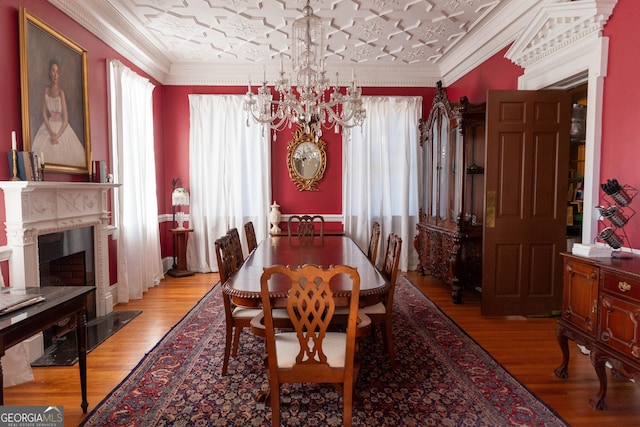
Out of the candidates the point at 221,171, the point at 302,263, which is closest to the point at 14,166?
the point at 302,263

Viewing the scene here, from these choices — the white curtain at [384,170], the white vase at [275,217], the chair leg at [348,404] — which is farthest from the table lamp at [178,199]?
the chair leg at [348,404]

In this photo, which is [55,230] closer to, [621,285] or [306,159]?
[306,159]

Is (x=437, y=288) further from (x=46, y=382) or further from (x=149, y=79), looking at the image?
(x=149, y=79)

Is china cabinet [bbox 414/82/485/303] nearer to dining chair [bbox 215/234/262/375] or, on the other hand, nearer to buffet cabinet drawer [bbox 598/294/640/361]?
buffet cabinet drawer [bbox 598/294/640/361]

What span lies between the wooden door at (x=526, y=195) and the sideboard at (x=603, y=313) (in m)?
1.14

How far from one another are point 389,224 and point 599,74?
3.68 meters

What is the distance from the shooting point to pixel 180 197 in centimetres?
587

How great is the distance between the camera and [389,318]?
2.89 metres

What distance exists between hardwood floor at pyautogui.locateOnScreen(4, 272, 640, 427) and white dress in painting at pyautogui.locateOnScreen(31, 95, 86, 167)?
165cm

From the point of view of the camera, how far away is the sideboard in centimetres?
220

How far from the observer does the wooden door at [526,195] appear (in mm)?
3877

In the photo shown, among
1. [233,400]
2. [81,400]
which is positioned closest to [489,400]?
[233,400]

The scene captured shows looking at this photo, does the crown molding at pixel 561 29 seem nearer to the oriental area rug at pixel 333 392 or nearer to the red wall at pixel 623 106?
the red wall at pixel 623 106

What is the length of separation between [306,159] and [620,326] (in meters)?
4.77
